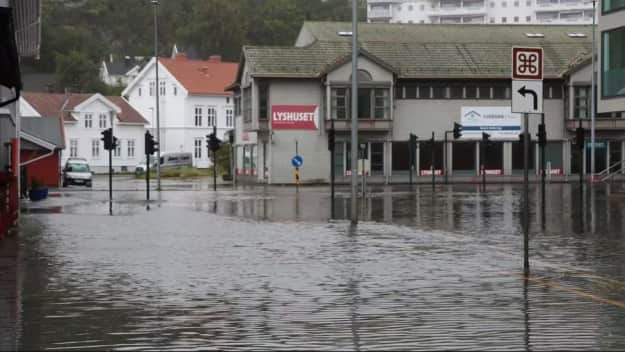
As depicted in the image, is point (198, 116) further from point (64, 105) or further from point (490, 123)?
point (490, 123)

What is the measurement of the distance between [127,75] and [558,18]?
72.9 m

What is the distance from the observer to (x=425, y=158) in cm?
7688

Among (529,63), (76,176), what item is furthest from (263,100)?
(529,63)

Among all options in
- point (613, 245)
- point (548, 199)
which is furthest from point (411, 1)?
point (613, 245)

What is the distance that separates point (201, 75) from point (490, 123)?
43.2m

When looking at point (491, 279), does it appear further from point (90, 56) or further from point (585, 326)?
point (90, 56)

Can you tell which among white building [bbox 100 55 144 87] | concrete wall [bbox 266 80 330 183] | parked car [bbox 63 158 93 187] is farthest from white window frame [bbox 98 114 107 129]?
concrete wall [bbox 266 80 330 183]

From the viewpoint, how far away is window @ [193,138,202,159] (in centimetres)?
11250

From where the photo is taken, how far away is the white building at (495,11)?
177 meters

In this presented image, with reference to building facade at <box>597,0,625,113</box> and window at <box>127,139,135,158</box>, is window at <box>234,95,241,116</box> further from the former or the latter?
building facade at <box>597,0,625,113</box>

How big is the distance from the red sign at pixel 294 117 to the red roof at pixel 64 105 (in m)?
33.4

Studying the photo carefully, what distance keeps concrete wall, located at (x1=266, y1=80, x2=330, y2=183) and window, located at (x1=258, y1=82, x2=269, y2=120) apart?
21.0 inches

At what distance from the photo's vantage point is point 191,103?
112m

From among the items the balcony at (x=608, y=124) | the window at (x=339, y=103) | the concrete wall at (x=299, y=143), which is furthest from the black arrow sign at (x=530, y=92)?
the balcony at (x=608, y=124)
